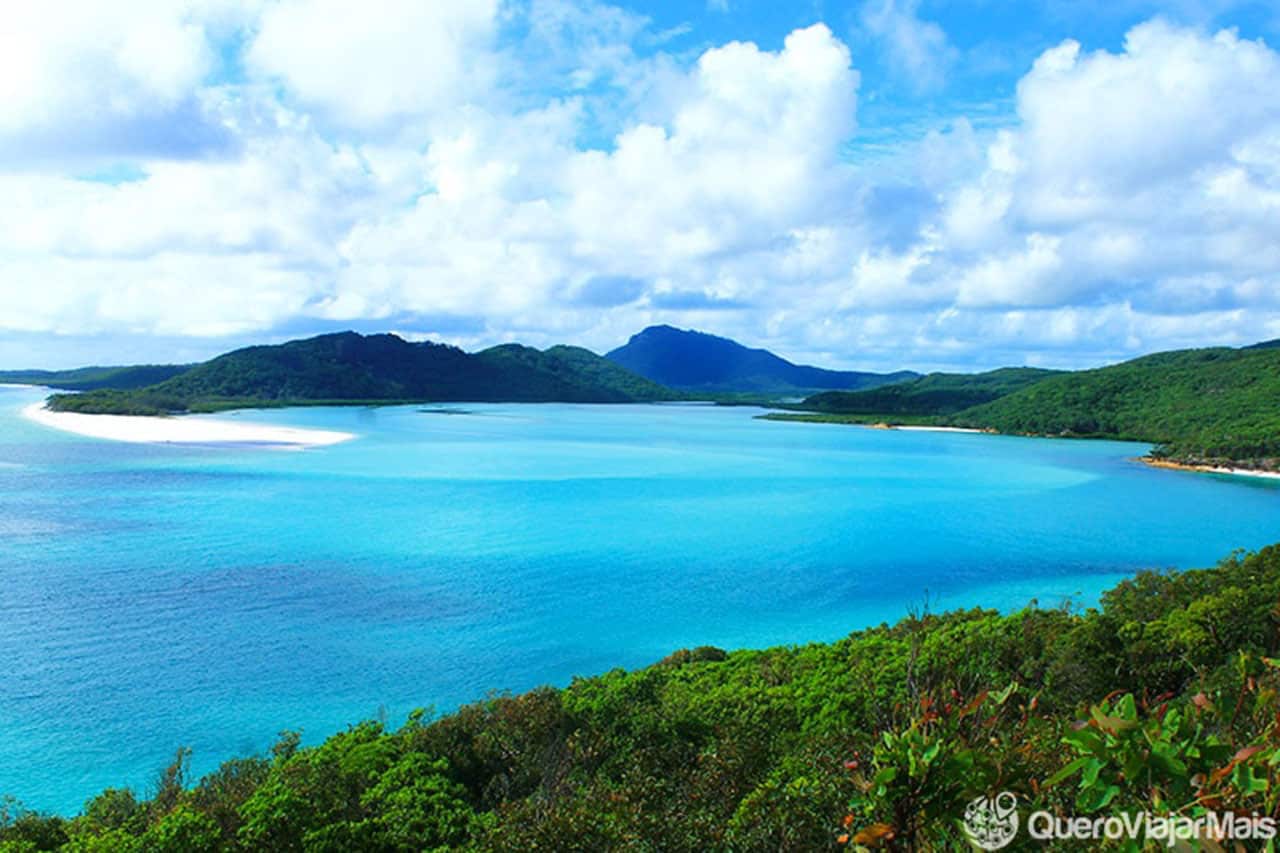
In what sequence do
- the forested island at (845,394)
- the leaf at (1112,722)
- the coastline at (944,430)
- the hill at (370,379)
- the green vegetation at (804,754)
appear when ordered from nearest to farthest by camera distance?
the leaf at (1112,722) < the green vegetation at (804,754) < the forested island at (845,394) < the coastline at (944,430) < the hill at (370,379)

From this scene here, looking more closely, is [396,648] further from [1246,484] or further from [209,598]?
[1246,484]

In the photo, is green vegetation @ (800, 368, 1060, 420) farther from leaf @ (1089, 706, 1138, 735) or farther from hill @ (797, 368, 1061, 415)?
leaf @ (1089, 706, 1138, 735)

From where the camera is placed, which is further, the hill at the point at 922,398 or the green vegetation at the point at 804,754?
the hill at the point at 922,398

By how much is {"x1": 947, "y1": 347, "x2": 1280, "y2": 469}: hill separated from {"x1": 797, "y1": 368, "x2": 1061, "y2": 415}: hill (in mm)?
10776

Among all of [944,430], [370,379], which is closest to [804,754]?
Answer: [944,430]

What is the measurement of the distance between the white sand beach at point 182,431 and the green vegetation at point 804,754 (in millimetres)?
49804

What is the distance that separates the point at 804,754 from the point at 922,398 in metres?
117

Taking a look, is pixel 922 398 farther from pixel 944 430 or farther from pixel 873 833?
pixel 873 833

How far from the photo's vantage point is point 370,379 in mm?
127312
